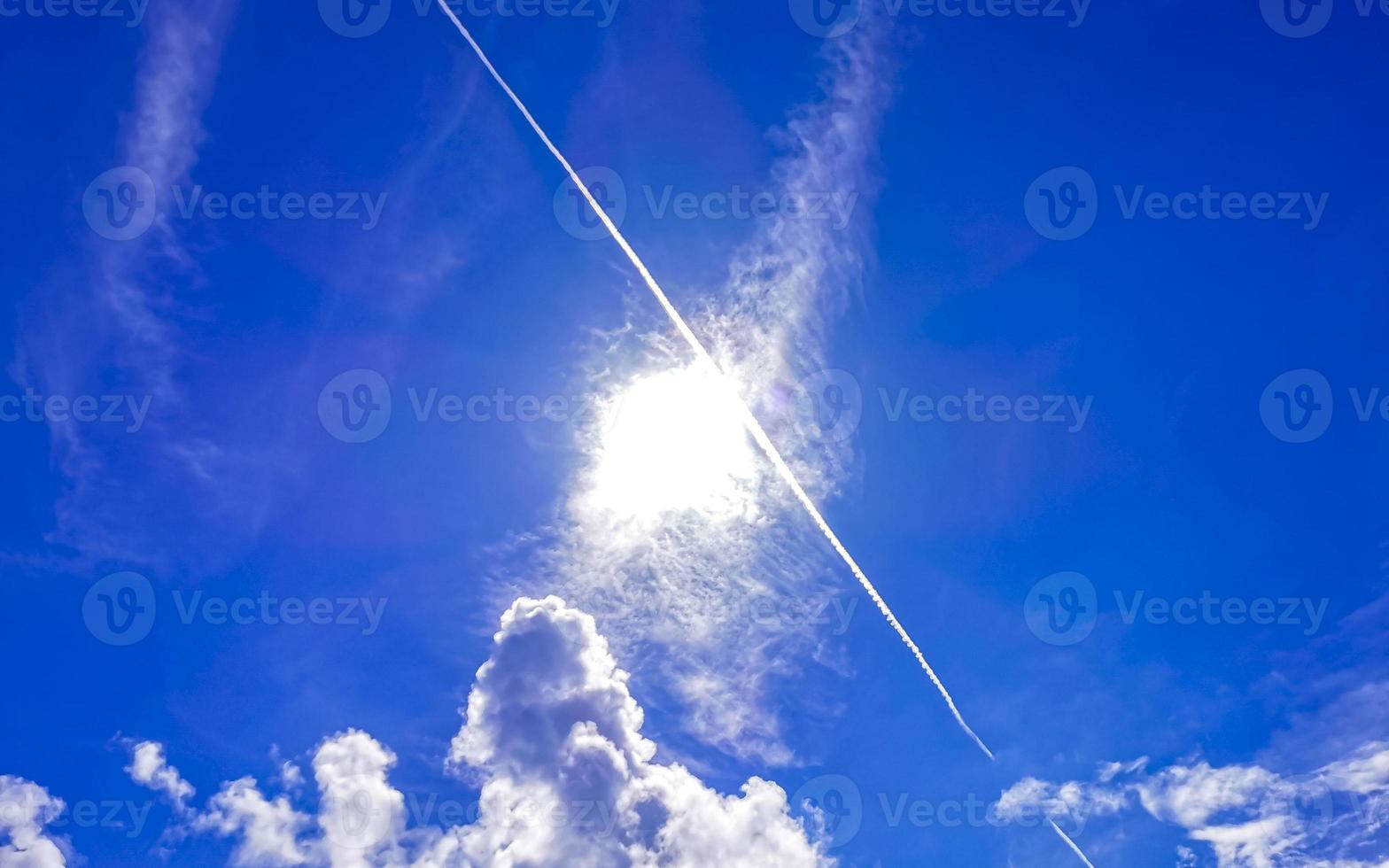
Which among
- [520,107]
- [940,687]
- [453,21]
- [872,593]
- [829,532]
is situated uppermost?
[453,21]

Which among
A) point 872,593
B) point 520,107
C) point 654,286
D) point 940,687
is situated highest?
point 520,107

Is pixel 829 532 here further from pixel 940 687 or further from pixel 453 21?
pixel 453 21

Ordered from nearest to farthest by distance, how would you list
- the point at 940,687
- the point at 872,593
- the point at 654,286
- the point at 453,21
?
the point at 453,21, the point at 654,286, the point at 872,593, the point at 940,687

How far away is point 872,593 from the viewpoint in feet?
190

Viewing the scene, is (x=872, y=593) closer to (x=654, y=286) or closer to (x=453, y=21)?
(x=654, y=286)

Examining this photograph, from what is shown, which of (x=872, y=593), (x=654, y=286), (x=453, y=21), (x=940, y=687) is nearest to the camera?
(x=453, y=21)

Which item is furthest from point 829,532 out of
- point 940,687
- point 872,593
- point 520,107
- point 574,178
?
point 520,107

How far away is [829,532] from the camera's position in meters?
58.4

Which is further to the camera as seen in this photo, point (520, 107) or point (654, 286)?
point (654, 286)

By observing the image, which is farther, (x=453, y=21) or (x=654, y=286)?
(x=654, y=286)

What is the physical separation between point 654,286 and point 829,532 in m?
23.6

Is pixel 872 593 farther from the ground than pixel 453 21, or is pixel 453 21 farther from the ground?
pixel 453 21

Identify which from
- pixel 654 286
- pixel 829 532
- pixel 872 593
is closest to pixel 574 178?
pixel 654 286

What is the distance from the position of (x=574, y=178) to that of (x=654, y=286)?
28.7ft
